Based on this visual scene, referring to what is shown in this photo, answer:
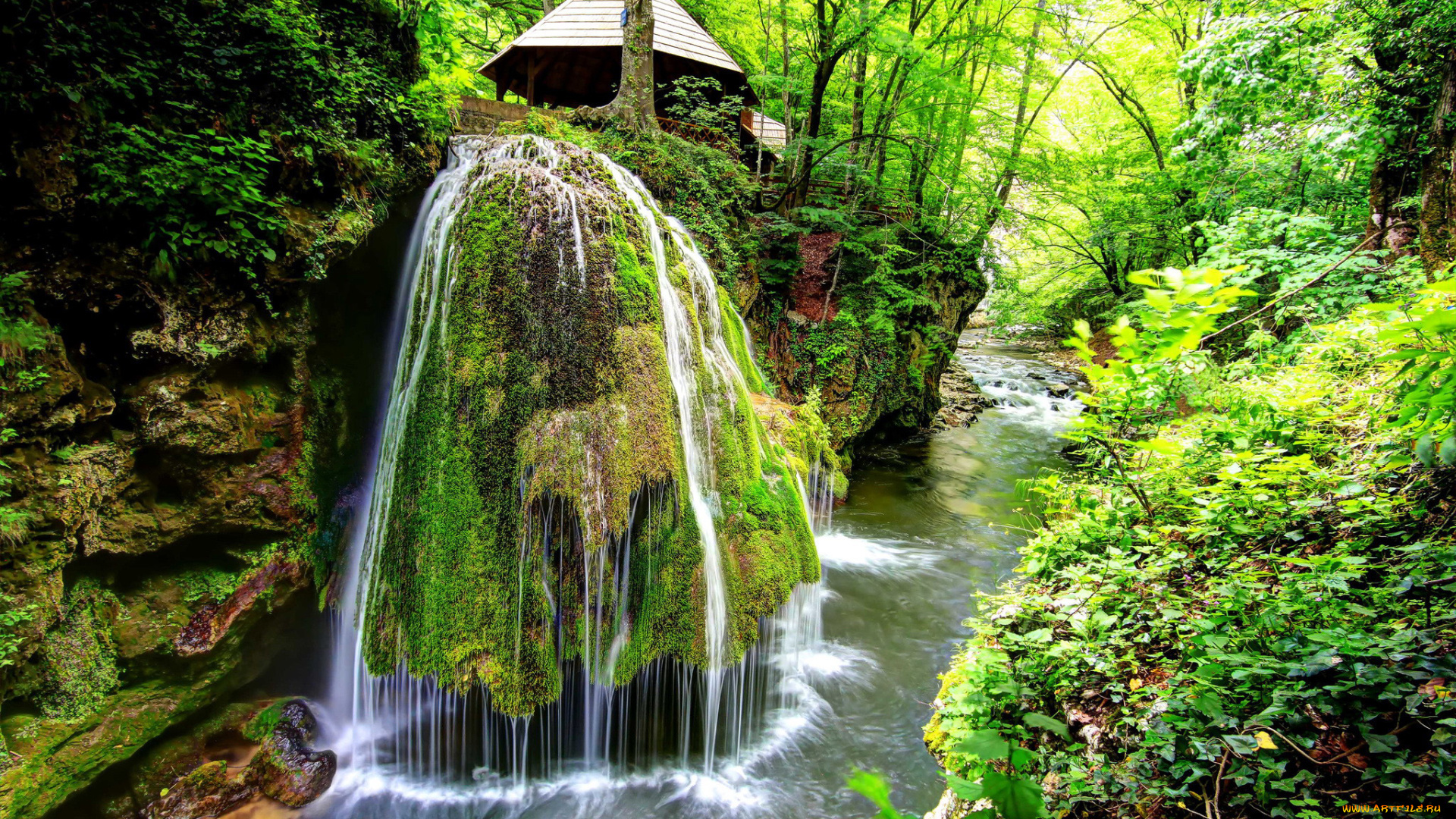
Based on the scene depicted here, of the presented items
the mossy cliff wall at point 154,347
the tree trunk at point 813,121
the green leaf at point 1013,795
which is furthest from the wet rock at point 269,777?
the tree trunk at point 813,121

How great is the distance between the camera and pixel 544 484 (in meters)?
4.10

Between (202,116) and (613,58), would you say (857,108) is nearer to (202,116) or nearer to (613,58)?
(613,58)

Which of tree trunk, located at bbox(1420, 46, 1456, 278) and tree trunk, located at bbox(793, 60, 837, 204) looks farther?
tree trunk, located at bbox(793, 60, 837, 204)

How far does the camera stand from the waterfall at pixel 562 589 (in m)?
4.15

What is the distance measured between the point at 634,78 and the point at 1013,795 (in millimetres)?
9040

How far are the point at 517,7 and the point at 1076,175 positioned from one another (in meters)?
15.5

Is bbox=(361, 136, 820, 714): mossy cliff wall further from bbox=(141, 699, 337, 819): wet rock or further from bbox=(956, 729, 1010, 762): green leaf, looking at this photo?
bbox=(956, 729, 1010, 762): green leaf

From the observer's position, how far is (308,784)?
13.8ft

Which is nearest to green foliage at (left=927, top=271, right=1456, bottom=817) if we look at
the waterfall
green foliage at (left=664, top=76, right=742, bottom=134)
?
the waterfall

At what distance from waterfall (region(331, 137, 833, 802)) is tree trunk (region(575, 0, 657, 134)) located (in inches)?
121

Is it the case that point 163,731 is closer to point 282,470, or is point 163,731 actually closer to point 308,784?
point 308,784

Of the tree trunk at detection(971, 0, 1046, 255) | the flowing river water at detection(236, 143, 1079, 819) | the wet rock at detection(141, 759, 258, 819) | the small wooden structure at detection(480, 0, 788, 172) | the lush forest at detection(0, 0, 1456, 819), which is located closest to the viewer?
the lush forest at detection(0, 0, 1456, 819)

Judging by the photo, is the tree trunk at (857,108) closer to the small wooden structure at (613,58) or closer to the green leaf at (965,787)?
the small wooden structure at (613,58)

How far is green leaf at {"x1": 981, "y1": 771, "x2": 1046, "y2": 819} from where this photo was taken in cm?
103
